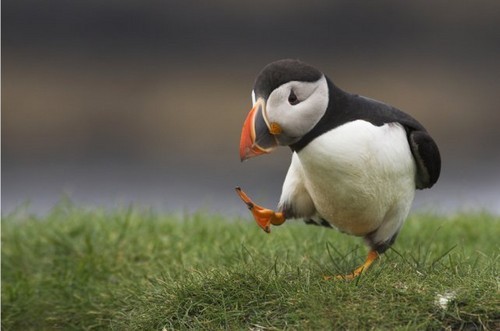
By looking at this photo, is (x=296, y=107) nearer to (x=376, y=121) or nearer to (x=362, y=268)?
(x=376, y=121)

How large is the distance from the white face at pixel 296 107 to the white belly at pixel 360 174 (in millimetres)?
90

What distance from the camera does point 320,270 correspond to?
5.71 meters

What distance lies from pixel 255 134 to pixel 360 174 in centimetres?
52

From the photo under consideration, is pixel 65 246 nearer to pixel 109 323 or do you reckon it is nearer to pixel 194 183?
pixel 109 323

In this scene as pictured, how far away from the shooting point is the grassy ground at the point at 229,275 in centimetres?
502

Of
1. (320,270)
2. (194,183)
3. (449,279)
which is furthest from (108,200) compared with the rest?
(449,279)

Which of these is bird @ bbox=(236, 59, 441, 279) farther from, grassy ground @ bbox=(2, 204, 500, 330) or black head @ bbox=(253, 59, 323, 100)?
grassy ground @ bbox=(2, 204, 500, 330)

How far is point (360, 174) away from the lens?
5445 mm

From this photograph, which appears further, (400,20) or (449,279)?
(400,20)

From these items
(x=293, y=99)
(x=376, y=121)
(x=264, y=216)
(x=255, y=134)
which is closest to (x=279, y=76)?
(x=293, y=99)

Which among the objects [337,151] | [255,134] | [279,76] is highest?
[279,76]

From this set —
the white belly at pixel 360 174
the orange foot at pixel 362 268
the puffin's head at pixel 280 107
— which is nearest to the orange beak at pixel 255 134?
the puffin's head at pixel 280 107

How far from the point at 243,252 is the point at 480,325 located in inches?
58.7

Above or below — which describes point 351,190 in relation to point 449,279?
above
